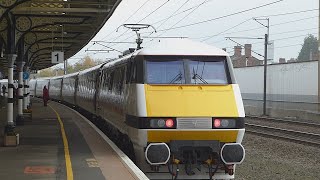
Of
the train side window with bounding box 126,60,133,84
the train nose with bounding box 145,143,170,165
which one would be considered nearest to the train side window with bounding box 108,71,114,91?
the train side window with bounding box 126,60,133,84

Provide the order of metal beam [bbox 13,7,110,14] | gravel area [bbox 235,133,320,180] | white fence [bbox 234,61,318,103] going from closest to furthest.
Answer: gravel area [bbox 235,133,320,180] → metal beam [bbox 13,7,110,14] → white fence [bbox 234,61,318,103]

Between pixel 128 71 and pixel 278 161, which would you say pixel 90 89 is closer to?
pixel 278 161

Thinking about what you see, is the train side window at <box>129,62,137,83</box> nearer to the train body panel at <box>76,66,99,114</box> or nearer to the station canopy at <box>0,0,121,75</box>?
the station canopy at <box>0,0,121,75</box>

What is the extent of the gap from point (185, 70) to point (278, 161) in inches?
231

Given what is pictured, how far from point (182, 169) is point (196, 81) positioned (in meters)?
1.70

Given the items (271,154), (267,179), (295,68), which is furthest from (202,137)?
(295,68)

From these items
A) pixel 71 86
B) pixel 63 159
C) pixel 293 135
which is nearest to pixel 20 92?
pixel 63 159

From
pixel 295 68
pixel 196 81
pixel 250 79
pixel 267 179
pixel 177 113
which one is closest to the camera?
pixel 177 113

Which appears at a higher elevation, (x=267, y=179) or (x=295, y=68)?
(x=295, y=68)

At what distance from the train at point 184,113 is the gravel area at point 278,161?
2874 mm

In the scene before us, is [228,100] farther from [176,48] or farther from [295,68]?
[295,68]

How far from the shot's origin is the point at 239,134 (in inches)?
377

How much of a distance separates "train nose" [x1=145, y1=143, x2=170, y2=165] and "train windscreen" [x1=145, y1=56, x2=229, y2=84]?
1.33 metres

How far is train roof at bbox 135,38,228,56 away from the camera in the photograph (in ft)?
33.4
